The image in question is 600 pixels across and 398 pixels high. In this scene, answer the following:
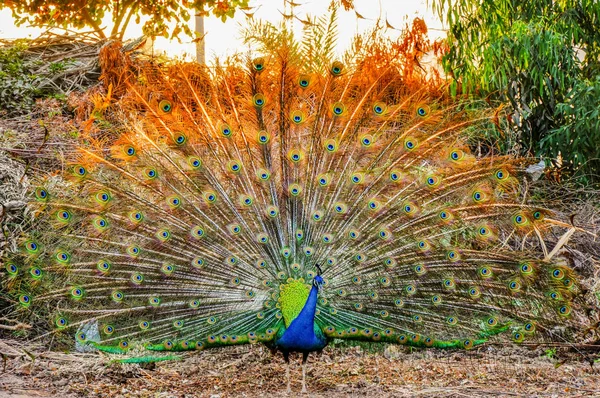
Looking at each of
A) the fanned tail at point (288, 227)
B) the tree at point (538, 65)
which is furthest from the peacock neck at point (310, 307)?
the tree at point (538, 65)

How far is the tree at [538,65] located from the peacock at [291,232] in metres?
2.58

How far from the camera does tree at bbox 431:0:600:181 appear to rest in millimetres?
8750

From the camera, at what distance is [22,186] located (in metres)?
8.18

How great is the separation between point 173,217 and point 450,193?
213 cm

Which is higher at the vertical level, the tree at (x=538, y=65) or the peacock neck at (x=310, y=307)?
the tree at (x=538, y=65)

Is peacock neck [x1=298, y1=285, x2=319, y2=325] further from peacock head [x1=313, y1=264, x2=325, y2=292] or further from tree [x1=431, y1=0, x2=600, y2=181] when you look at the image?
tree [x1=431, y1=0, x2=600, y2=181]

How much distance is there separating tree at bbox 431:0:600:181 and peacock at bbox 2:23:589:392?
8.46 ft

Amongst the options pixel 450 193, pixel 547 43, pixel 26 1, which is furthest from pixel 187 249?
pixel 26 1

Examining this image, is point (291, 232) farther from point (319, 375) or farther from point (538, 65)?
point (538, 65)

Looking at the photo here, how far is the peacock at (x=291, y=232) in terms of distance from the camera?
6.01 metres

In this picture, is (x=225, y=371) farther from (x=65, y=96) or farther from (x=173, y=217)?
(x=65, y=96)

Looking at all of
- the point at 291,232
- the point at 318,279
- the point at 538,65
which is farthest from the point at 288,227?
the point at 538,65

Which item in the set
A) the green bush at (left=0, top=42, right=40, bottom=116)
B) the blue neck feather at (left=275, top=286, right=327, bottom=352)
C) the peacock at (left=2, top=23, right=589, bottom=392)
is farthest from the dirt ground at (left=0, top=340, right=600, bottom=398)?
the green bush at (left=0, top=42, right=40, bottom=116)

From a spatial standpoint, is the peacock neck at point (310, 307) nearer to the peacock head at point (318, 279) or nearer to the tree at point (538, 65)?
the peacock head at point (318, 279)
